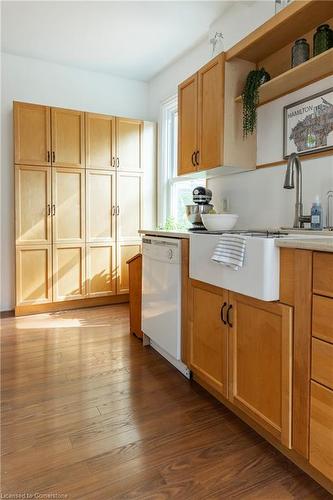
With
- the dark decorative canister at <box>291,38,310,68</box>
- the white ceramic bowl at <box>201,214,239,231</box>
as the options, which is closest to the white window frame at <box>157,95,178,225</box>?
the white ceramic bowl at <box>201,214,239,231</box>

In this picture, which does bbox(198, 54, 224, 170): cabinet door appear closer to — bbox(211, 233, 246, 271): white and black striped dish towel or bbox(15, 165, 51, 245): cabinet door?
bbox(211, 233, 246, 271): white and black striped dish towel

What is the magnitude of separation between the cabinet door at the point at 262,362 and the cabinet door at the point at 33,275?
2.53 metres

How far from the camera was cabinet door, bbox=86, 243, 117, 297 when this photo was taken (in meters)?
3.79

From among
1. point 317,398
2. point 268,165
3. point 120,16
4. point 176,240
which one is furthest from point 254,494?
point 120,16

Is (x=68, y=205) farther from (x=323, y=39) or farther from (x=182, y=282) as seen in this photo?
(x=323, y=39)

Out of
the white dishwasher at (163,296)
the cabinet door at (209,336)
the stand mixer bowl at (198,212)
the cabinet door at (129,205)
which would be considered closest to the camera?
the cabinet door at (209,336)

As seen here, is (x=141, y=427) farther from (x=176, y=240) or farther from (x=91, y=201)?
(x=91, y=201)

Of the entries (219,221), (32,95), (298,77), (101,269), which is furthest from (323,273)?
(32,95)

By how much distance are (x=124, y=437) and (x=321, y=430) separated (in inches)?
34.2

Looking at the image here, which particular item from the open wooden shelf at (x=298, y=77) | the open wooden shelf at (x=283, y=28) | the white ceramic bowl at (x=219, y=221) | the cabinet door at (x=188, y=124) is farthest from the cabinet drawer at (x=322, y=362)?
the cabinet door at (x=188, y=124)

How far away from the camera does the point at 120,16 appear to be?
288 cm

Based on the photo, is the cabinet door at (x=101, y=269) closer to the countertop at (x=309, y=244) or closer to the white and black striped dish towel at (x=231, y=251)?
the white and black striped dish towel at (x=231, y=251)

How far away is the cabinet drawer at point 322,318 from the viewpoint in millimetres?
1111

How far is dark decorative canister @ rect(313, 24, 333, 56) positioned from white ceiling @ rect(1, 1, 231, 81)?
4.16 ft
